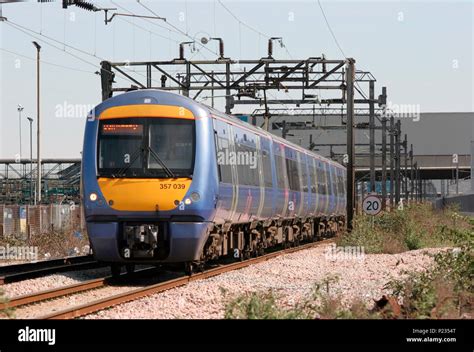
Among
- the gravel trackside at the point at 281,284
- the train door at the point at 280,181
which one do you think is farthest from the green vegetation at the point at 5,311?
the train door at the point at 280,181

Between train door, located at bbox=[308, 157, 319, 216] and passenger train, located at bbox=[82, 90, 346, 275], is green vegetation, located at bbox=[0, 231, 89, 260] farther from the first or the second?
passenger train, located at bbox=[82, 90, 346, 275]

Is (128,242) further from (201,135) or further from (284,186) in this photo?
(284,186)

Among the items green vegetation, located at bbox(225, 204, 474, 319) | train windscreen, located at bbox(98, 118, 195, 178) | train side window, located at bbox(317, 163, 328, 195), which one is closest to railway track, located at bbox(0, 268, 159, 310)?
train windscreen, located at bbox(98, 118, 195, 178)

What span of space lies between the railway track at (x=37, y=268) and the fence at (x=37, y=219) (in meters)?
9.79

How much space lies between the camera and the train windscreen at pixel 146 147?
1606 centimetres

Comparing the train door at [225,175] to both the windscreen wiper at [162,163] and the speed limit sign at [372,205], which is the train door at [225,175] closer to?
the windscreen wiper at [162,163]

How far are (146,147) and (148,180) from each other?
62cm

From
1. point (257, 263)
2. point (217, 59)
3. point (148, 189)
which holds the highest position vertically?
point (217, 59)

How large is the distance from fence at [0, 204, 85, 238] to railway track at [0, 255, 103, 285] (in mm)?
9789

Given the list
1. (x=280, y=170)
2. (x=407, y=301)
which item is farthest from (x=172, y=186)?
(x=280, y=170)

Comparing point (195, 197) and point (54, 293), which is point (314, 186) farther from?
point (54, 293)

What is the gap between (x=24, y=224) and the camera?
110 ft
